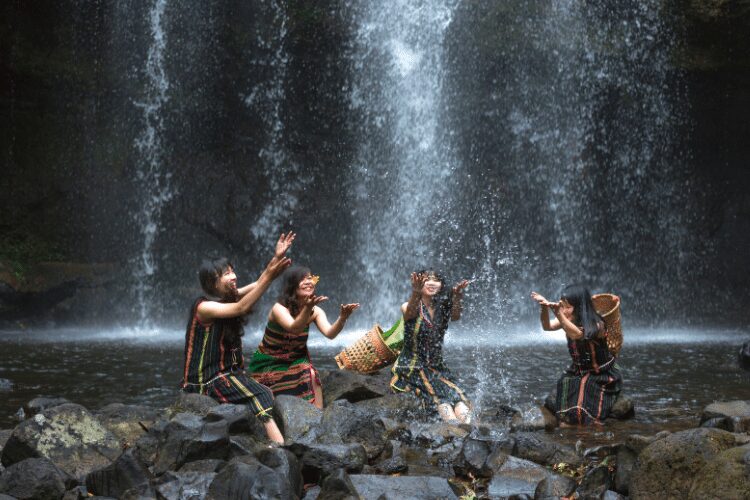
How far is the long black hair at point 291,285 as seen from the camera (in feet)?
18.7

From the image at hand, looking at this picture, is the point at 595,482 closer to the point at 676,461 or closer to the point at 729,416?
the point at 676,461

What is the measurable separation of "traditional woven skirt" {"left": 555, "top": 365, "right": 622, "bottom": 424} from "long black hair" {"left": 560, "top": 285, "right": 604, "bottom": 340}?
0.36 m

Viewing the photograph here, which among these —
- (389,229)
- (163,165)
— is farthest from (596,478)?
(163,165)

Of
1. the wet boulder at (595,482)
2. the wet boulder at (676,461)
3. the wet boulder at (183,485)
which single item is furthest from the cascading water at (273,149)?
the wet boulder at (676,461)

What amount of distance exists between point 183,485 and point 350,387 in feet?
8.31

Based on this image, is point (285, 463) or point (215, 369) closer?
point (285, 463)

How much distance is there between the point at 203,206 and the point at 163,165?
4.23ft

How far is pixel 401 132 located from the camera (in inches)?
674

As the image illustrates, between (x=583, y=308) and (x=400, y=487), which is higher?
(x=583, y=308)

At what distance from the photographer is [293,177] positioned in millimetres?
18109

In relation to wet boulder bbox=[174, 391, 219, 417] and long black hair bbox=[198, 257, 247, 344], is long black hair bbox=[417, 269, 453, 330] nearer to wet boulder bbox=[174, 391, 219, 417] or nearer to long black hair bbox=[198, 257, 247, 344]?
long black hair bbox=[198, 257, 247, 344]

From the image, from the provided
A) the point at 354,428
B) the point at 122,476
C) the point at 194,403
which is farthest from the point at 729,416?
the point at 122,476

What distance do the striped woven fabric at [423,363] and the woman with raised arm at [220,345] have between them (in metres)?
1.35

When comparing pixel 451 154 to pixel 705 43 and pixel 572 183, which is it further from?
pixel 705 43
